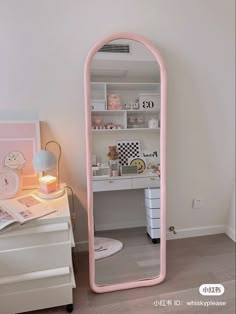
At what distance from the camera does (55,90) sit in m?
1.63

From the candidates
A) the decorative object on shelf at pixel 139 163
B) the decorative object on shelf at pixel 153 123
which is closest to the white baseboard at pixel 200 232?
the decorative object on shelf at pixel 139 163

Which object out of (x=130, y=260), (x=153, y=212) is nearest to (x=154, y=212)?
(x=153, y=212)

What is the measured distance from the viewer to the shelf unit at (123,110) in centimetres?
156

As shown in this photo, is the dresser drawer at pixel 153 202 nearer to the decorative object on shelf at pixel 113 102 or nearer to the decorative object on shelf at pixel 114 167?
the decorative object on shelf at pixel 114 167

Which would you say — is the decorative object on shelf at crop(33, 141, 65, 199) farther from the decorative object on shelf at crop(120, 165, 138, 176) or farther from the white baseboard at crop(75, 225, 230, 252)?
the white baseboard at crop(75, 225, 230, 252)

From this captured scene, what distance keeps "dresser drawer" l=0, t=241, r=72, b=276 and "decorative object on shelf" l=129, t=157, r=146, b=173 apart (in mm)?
685

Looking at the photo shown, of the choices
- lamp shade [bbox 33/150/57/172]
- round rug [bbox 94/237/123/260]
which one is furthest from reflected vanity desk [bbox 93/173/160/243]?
lamp shade [bbox 33/150/57/172]

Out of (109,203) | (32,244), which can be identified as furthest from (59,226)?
(109,203)

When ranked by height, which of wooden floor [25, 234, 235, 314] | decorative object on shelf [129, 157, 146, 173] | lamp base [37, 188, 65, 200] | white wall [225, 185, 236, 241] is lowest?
wooden floor [25, 234, 235, 314]

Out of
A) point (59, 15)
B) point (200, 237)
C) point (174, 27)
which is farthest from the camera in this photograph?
point (200, 237)

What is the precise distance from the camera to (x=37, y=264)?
4.20ft

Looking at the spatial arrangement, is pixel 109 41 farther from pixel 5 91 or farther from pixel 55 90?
pixel 5 91

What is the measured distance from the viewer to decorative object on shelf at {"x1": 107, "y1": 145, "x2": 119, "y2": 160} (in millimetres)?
1624

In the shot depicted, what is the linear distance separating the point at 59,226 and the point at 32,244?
167mm
